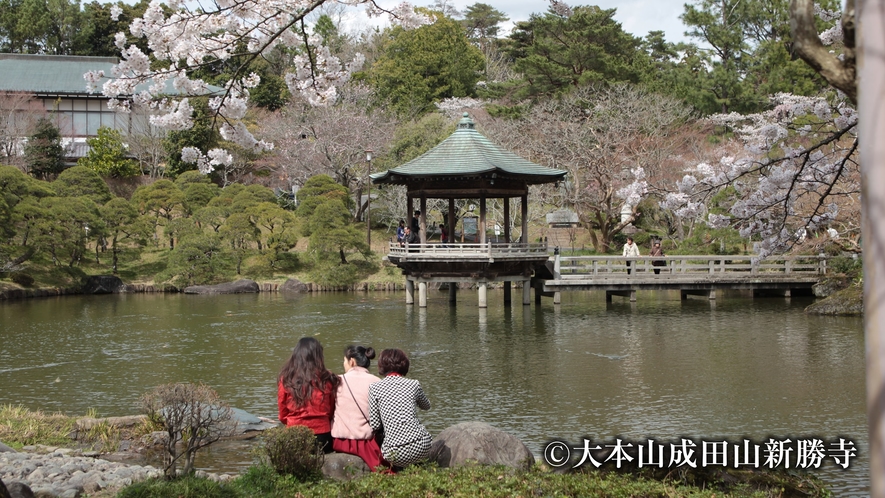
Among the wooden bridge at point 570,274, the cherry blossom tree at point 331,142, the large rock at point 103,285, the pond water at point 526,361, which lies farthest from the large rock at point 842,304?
the large rock at point 103,285

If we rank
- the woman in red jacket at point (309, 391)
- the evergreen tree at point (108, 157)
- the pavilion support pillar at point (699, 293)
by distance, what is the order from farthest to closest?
the evergreen tree at point (108, 157)
the pavilion support pillar at point (699, 293)
the woman in red jacket at point (309, 391)

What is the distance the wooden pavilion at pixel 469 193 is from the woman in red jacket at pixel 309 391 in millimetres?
12957

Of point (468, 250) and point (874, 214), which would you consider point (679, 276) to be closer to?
point (468, 250)

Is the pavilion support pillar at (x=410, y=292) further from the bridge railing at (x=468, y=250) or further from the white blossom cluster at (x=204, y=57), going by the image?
the white blossom cluster at (x=204, y=57)

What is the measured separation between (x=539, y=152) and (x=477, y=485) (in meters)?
24.3

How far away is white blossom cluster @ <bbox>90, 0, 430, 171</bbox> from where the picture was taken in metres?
6.25

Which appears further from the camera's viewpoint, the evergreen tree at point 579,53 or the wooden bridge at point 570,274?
the evergreen tree at point 579,53

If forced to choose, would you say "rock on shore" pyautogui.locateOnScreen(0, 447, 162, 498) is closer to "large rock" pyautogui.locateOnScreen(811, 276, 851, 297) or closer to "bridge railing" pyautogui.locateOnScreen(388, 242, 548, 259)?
"bridge railing" pyautogui.locateOnScreen(388, 242, 548, 259)

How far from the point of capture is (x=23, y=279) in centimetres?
2314

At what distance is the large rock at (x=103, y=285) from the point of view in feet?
80.8

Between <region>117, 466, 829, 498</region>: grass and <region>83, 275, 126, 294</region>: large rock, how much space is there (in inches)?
864

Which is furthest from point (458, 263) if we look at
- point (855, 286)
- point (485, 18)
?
point (485, 18)

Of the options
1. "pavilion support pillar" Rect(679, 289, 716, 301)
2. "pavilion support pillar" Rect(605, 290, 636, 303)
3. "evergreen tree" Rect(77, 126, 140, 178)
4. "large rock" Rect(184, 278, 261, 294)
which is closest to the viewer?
"pavilion support pillar" Rect(605, 290, 636, 303)

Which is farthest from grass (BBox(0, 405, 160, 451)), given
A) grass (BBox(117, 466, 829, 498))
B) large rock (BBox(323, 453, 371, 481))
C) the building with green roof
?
the building with green roof
